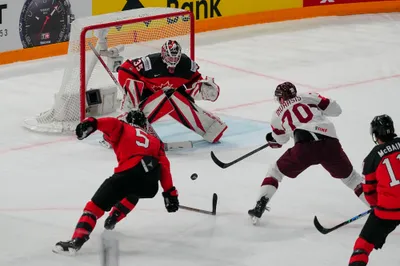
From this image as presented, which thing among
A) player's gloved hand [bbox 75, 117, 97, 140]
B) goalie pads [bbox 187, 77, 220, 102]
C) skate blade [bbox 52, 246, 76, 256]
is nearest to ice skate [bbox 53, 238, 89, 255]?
skate blade [bbox 52, 246, 76, 256]

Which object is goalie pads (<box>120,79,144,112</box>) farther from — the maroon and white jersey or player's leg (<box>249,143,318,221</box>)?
player's leg (<box>249,143,318,221</box>)

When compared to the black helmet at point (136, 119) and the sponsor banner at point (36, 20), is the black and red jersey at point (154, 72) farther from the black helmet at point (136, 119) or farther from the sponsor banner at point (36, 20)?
the sponsor banner at point (36, 20)

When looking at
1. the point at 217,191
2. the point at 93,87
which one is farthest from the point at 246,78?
the point at 217,191

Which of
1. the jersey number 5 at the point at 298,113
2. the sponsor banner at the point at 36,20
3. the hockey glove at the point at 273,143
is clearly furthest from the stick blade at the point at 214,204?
the sponsor banner at the point at 36,20

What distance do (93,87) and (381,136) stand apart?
3497 millimetres

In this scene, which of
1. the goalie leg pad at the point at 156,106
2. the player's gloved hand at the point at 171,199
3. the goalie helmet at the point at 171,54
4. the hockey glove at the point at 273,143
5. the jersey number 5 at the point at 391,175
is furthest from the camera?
the goalie leg pad at the point at 156,106

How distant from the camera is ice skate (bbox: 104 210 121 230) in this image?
19.0ft

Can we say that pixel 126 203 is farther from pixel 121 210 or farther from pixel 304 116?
pixel 304 116

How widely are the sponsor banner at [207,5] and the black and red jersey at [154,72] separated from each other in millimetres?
2550

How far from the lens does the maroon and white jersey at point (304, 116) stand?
6062mm

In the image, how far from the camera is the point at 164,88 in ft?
24.8

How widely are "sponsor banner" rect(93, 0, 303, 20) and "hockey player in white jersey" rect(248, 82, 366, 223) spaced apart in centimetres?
412

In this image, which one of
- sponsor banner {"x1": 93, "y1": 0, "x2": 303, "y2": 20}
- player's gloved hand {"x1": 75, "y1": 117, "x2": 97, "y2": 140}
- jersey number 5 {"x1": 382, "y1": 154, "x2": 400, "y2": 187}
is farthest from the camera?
sponsor banner {"x1": 93, "y1": 0, "x2": 303, "y2": 20}

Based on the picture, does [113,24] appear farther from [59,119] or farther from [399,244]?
[399,244]
